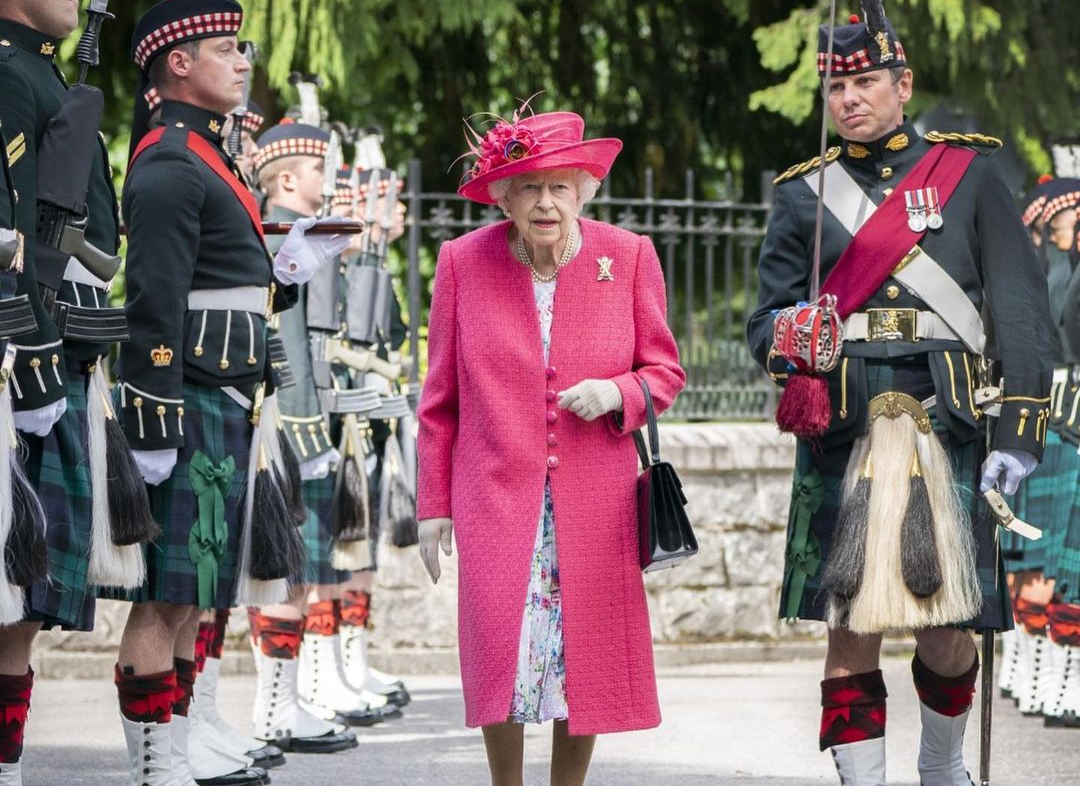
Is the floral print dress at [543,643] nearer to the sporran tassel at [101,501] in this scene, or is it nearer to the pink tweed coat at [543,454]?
the pink tweed coat at [543,454]

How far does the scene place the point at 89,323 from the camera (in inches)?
211

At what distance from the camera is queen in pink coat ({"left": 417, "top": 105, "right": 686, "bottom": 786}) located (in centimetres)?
516

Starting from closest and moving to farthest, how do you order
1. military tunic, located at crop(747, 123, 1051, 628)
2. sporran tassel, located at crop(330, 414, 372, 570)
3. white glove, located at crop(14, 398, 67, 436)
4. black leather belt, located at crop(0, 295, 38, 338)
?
1. black leather belt, located at crop(0, 295, 38, 338)
2. white glove, located at crop(14, 398, 67, 436)
3. military tunic, located at crop(747, 123, 1051, 628)
4. sporran tassel, located at crop(330, 414, 372, 570)

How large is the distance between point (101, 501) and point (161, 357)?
578 mm

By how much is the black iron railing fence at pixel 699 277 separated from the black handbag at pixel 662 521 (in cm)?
581

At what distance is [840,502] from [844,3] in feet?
21.2

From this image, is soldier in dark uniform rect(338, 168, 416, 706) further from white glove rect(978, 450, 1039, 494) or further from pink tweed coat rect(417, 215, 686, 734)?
white glove rect(978, 450, 1039, 494)

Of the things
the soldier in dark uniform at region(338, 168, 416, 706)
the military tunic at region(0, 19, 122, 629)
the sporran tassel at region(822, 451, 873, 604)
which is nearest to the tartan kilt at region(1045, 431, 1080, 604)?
the soldier in dark uniform at region(338, 168, 416, 706)

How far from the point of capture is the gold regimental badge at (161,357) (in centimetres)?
585

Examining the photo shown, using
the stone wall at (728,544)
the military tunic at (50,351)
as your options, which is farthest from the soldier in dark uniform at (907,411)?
the stone wall at (728,544)

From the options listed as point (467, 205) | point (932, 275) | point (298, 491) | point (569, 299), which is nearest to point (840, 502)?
point (932, 275)

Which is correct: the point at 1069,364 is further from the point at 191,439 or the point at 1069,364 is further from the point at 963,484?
the point at 191,439

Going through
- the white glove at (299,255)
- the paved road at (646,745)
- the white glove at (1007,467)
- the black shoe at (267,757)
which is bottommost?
the paved road at (646,745)

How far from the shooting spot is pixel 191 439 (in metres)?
6.00
